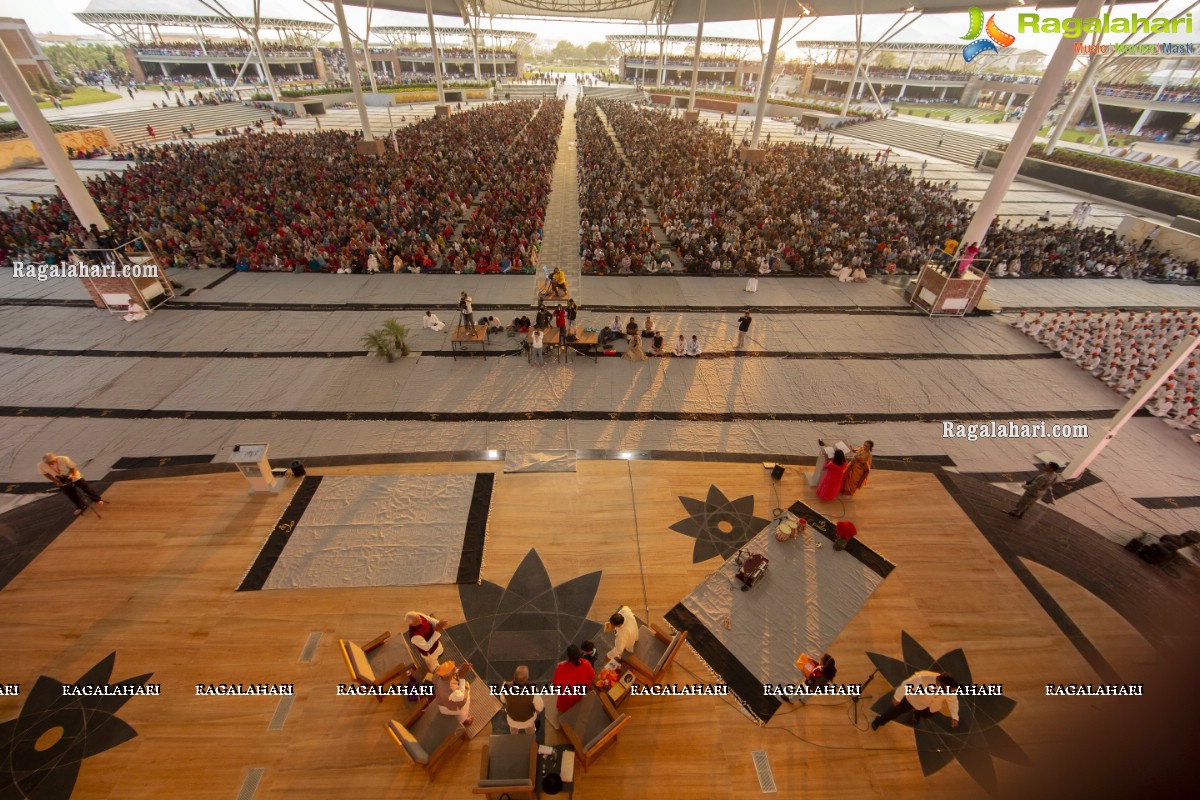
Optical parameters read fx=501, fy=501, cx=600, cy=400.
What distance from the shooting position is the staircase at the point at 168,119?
35938 millimetres

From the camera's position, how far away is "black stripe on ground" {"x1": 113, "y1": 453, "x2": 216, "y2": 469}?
32.5 feet

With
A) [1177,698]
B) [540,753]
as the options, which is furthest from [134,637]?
[1177,698]

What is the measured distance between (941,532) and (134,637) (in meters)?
12.3

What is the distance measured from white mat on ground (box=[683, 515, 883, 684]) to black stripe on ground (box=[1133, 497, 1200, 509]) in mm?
6965

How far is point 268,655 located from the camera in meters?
6.64

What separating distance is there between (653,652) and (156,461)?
1037 centimetres

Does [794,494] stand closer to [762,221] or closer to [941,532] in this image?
[941,532]

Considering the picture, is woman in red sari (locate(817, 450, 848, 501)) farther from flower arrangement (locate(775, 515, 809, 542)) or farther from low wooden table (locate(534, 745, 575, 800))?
low wooden table (locate(534, 745, 575, 800))

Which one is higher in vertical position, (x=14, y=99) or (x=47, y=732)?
(x=14, y=99)

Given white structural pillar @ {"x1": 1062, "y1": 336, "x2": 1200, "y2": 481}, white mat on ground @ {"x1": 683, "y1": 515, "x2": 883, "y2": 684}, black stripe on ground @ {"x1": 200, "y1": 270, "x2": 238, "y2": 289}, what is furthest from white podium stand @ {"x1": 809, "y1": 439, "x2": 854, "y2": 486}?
black stripe on ground @ {"x1": 200, "y1": 270, "x2": 238, "y2": 289}

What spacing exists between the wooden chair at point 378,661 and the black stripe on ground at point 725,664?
142 inches

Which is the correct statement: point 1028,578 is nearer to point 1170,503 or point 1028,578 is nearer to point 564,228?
point 1170,503

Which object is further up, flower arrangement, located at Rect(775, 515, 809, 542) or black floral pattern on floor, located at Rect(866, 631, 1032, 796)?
flower arrangement, located at Rect(775, 515, 809, 542)

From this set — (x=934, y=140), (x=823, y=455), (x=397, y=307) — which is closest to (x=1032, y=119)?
(x=823, y=455)
